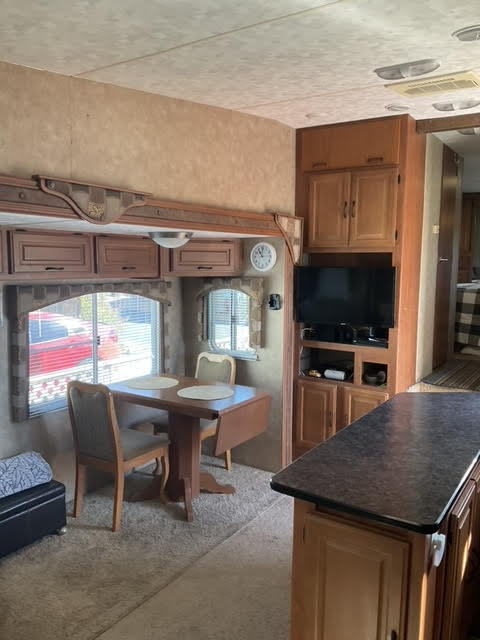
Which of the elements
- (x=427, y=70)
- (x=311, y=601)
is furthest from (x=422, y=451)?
(x=427, y=70)

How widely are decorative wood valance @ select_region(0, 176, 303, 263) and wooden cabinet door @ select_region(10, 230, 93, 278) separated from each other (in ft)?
2.06

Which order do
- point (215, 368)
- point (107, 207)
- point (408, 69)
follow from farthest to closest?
point (215, 368) → point (107, 207) → point (408, 69)

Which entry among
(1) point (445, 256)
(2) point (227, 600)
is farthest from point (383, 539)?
(1) point (445, 256)

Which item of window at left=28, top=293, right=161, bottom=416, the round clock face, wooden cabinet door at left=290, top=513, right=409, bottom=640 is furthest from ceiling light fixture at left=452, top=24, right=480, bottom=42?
window at left=28, top=293, right=161, bottom=416

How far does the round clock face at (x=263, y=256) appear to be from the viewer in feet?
13.4

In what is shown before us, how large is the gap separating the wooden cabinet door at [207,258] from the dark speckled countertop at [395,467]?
1.96 m

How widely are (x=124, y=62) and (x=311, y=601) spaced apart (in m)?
2.12

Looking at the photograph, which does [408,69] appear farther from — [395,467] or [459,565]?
Result: [459,565]

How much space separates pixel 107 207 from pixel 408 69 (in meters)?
1.47

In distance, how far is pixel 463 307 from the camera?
5188 millimetres

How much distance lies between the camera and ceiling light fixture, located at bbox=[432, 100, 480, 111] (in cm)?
306

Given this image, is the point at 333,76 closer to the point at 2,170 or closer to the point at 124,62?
the point at 124,62

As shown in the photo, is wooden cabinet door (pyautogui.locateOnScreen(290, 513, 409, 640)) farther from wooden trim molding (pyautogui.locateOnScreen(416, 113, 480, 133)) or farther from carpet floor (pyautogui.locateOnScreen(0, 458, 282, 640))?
wooden trim molding (pyautogui.locateOnScreen(416, 113, 480, 133))

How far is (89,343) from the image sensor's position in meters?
3.91
